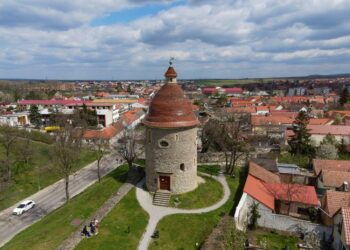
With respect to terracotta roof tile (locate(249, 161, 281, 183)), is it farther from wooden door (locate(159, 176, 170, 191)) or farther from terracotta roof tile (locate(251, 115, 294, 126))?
terracotta roof tile (locate(251, 115, 294, 126))

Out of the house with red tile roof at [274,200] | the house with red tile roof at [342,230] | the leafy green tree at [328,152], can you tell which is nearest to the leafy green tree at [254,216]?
the house with red tile roof at [274,200]

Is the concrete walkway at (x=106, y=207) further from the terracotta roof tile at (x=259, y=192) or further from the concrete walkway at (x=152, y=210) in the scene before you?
the terracotta roof tile at (x=259, y=192)

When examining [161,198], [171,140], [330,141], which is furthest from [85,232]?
[330,141]

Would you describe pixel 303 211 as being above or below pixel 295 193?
below

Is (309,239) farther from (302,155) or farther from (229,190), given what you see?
(302,155)

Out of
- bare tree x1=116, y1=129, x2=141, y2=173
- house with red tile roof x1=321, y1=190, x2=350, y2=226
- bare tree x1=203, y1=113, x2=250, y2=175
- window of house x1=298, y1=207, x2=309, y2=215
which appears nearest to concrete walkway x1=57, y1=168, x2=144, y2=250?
bare tree x1=116, y1=129, x2=141, y2=173

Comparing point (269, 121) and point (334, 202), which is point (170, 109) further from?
point (269, 121)
